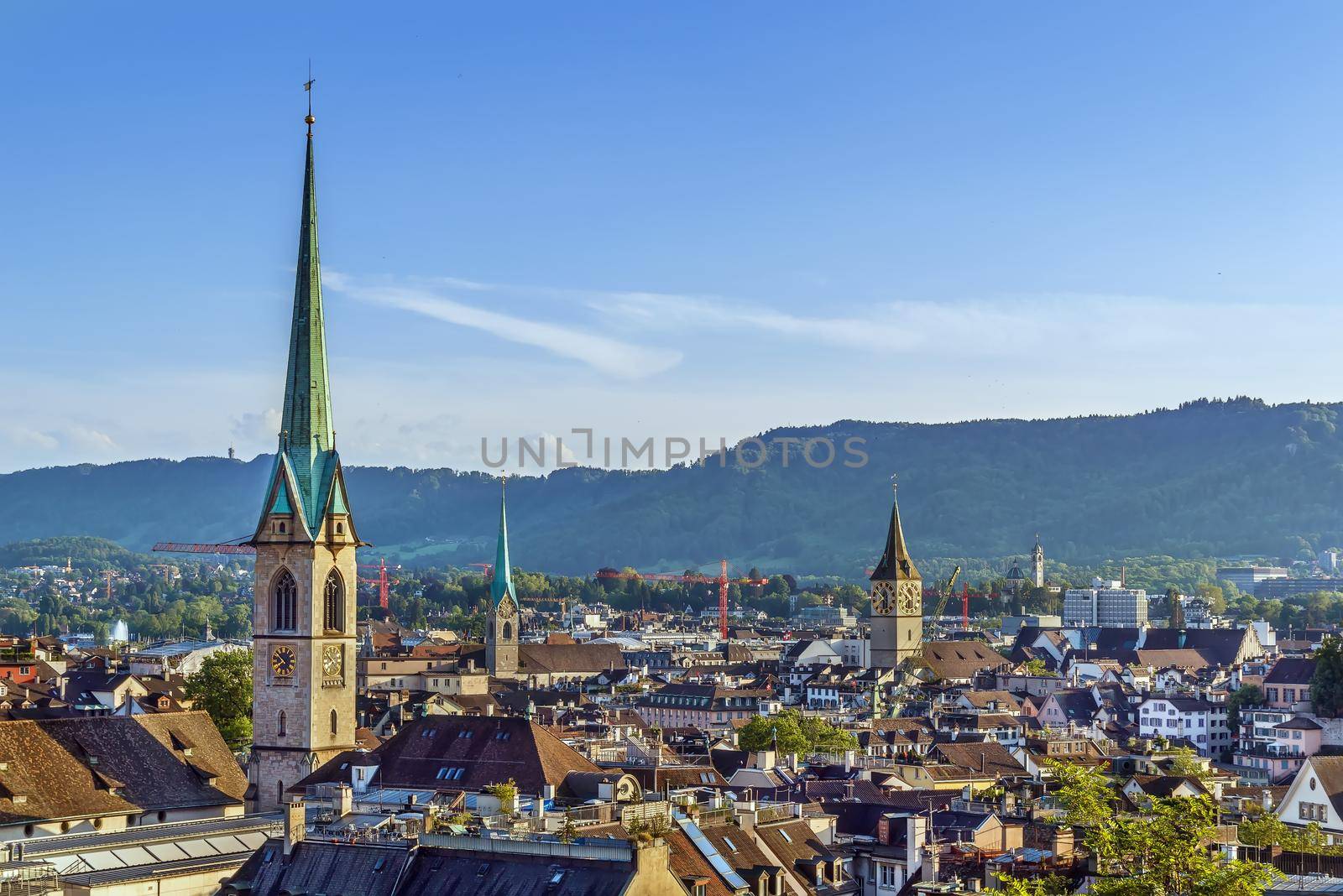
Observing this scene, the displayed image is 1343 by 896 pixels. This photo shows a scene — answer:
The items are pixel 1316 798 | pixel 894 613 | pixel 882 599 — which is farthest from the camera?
pixel 882 599

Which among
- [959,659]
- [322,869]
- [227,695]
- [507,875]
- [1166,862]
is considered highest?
[1166,862]

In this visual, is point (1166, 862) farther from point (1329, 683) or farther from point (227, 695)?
point (1329, 683)

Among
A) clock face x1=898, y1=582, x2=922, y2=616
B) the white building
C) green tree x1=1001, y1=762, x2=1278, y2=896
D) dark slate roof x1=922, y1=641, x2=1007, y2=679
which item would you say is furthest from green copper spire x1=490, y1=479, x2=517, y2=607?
green tree x1=1001, y1=762, x2=1278, y2=896

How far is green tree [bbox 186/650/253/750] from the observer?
9362cm

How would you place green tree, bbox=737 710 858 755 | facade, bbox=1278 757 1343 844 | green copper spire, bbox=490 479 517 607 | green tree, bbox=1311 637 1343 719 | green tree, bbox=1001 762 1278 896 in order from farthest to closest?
green copper spire, bbox=490 479 517 607 < green tree, bbox=1311 637 1343 719 < green tree, bbox=737 710 858 755 < facade, bbox=1278 757 1343 844 < green tree, bbox=1001 762 1278 896

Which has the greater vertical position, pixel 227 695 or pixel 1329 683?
pixel 227 695

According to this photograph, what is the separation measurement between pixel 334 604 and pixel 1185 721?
7479 cm

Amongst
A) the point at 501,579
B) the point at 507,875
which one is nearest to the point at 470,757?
the point at 507,875

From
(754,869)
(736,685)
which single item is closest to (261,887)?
(754,869)

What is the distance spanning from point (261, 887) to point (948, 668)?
137026mm

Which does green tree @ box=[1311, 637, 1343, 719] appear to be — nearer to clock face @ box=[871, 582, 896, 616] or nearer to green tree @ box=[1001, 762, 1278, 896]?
clock face @ box=[871, 582, 896, 616]

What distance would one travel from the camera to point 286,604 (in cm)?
7094

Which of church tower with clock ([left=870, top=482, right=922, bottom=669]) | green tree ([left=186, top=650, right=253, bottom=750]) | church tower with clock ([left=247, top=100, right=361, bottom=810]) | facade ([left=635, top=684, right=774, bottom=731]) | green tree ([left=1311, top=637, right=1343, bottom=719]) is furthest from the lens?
church tower with clock ([left=870, top=482, right=922, bottom=669])

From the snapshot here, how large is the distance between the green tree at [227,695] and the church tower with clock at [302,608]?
22000 millimetres
